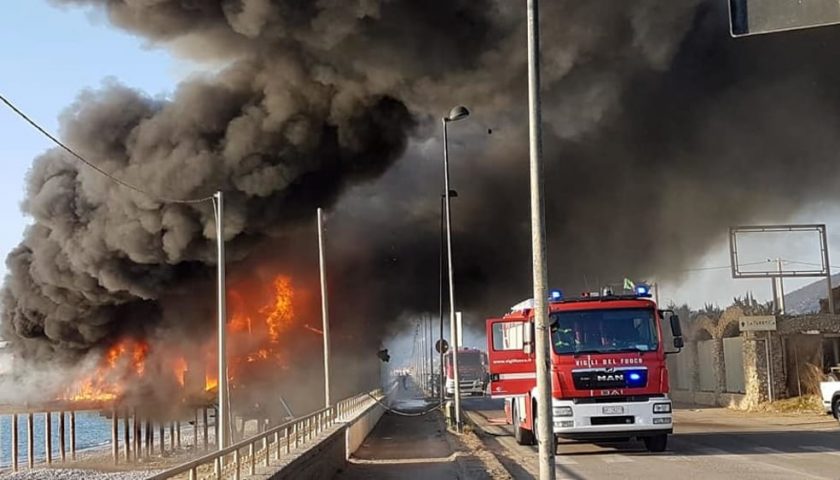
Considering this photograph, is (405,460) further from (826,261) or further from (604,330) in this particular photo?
(826,261)

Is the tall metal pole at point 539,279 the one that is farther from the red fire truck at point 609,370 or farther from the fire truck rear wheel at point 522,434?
the fire truck rear wheel at point 522,434

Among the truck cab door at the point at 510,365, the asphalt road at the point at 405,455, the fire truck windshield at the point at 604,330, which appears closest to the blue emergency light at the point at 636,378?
the fire truck windshield at the point at 604,330

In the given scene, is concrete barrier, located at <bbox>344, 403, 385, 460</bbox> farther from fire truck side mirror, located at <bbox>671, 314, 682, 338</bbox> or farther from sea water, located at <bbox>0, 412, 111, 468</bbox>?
sea water, located at <bbox>0, 412, 111, 468</bbox>

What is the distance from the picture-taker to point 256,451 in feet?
37.8

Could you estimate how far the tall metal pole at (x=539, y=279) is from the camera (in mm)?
9375

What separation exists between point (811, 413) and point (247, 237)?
20.3 m

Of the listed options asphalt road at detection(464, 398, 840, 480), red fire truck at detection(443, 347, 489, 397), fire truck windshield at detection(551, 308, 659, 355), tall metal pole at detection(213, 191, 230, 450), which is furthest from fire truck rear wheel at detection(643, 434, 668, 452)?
red fire truck at detection(443, 347, 489, 397)

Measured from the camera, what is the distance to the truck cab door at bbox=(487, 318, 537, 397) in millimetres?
18781

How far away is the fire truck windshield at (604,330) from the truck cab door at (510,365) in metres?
1.59

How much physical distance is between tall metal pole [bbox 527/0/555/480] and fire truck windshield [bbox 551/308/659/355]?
7346 millimetres

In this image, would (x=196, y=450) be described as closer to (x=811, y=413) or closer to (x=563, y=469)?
(x=811, y=413)

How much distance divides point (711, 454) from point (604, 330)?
10.1 feet

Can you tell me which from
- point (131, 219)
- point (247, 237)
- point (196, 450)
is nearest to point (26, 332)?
point (131, 219)

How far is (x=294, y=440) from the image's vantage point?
14102 millimetres
